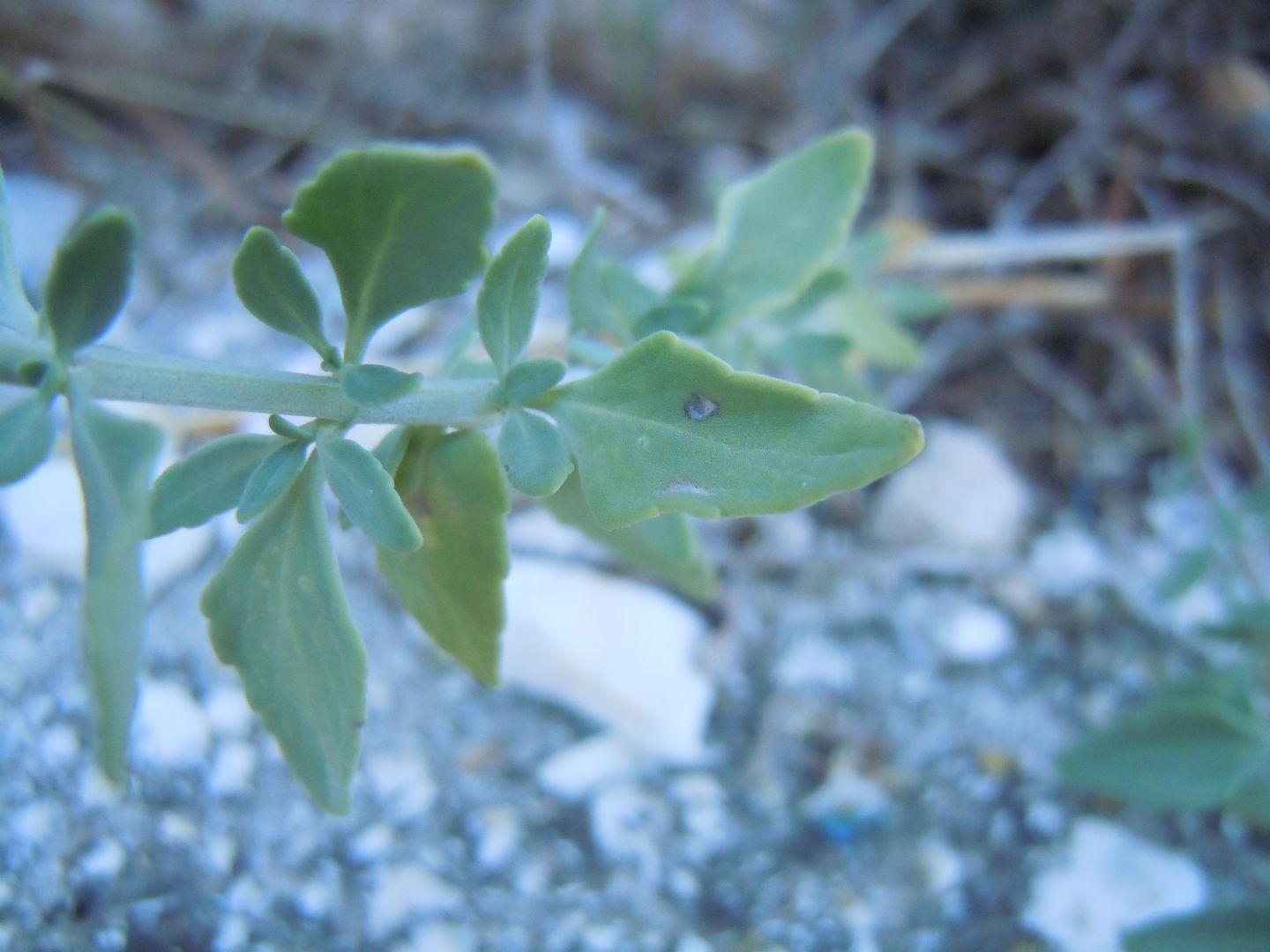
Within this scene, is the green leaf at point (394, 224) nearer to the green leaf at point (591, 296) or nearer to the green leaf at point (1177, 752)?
the green leaf at point (591, 296)

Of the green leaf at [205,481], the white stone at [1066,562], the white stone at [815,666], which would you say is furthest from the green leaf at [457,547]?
the white stone at [1066,562]

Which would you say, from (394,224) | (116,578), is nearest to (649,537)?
(394,224)

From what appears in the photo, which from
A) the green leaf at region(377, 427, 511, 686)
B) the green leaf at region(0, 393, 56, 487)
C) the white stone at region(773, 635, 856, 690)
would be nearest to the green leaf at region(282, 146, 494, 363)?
the green leaf at region(377, 427, 511, 686)

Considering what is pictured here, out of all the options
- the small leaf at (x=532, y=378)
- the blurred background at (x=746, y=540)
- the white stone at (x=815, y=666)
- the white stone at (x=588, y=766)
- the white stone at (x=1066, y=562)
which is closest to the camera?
the small leaf at (x=532, y=378)

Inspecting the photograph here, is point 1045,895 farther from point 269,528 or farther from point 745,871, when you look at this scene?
point 269,528

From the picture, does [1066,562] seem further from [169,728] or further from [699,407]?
[169,728]

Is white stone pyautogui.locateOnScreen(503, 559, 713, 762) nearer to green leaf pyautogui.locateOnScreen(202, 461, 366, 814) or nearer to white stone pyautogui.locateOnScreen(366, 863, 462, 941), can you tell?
white stone pyautogui.locateOnScreen(366, 863, 462, 941)
